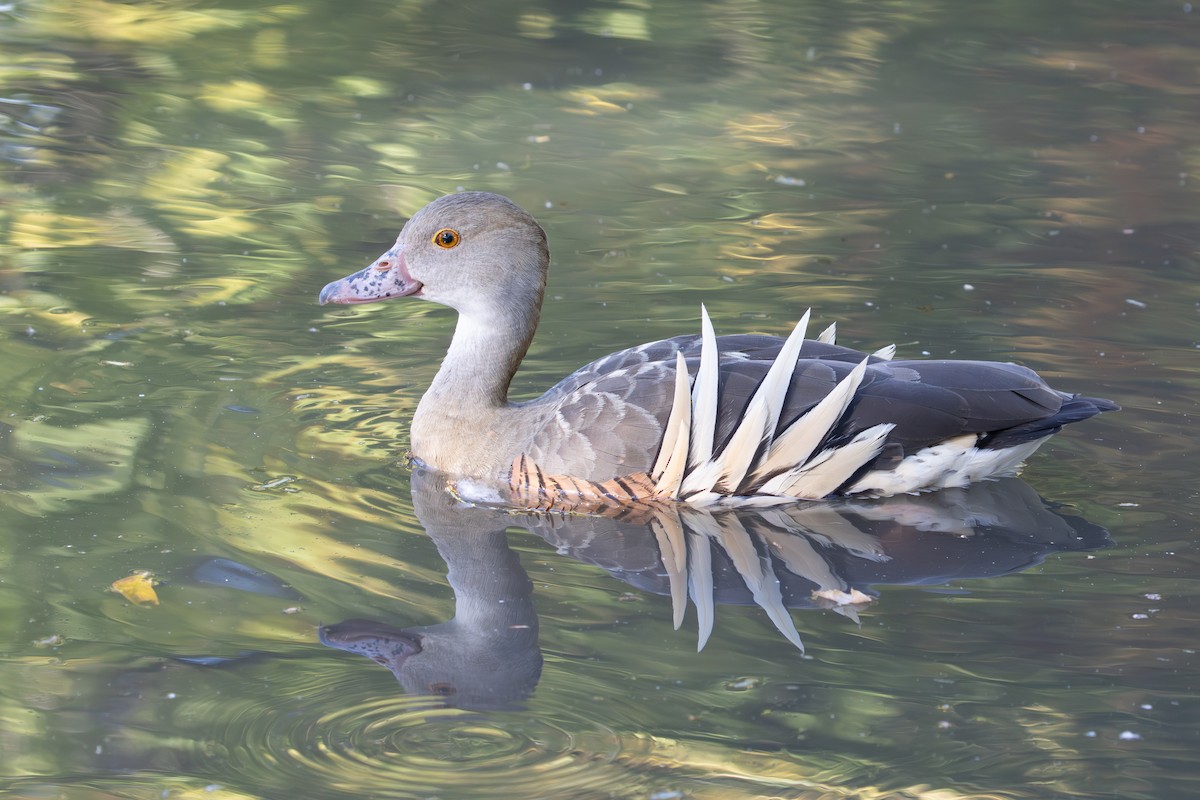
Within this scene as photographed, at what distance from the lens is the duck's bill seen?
768 cm

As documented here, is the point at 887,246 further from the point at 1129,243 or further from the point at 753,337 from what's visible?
the point at 753,337

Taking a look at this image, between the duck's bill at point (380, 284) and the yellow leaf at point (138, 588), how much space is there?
6.36ft

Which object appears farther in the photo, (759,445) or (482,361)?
(482,361)

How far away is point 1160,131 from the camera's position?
1398cm

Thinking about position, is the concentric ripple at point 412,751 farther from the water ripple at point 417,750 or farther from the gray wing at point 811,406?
the gray wing at point 811,406

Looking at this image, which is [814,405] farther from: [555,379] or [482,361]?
[555,379]

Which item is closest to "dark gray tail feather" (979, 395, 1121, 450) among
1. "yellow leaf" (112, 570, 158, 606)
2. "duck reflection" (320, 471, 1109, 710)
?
"duck reflection" (320, 471, 1109, 710)

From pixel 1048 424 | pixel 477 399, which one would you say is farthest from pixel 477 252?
pixel 1048 424

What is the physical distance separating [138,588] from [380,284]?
215 centimetres

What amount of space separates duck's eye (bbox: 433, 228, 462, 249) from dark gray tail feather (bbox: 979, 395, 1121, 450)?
2.66 m

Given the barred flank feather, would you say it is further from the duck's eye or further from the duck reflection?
the duck's eye

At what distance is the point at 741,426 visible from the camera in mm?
6750

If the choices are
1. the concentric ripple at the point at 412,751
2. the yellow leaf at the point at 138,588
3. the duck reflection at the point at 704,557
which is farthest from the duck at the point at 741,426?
the concentric ripple at the point at 412,751

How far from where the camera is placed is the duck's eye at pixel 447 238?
7.57m
